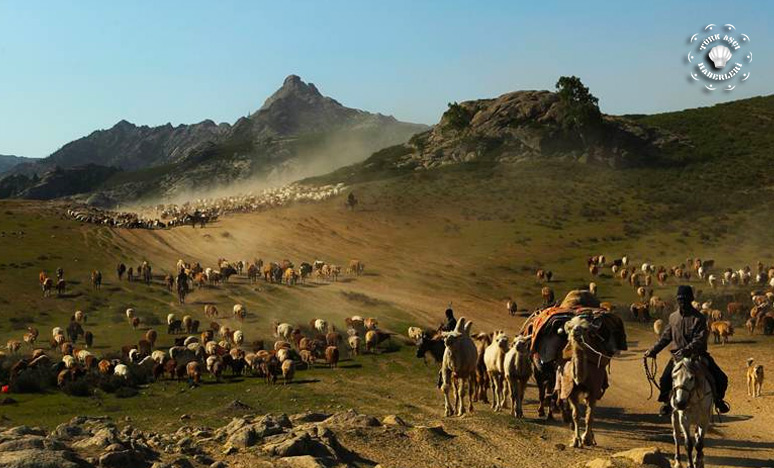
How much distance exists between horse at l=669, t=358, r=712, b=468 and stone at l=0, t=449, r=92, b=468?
30.4 ft

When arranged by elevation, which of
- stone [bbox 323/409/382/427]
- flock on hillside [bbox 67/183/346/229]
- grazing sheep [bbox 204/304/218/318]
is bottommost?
grazing sheep [bbox 204/304/218/318]

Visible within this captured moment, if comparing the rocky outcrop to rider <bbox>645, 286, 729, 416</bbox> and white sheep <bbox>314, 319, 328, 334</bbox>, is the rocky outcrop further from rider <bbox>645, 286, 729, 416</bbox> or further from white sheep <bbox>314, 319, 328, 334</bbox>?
rider <bbox>645, 286, 729, 416</bbox>

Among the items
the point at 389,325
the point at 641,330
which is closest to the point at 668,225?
the point at 641,330

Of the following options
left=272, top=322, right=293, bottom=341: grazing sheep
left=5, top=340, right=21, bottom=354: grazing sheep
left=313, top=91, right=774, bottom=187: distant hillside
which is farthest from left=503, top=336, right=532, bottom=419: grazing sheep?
left=313, top=91, right=774, bottom=187: distant hillside

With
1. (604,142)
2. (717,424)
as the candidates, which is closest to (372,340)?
(717,424)

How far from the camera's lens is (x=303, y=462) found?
11.7 m

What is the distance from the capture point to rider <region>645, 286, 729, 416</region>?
11.4 meters

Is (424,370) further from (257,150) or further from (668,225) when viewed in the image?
(257,150)

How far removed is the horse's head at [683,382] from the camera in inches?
434

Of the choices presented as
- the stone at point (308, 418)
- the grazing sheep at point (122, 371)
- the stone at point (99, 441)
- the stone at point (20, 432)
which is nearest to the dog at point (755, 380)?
the stone at point (308, 418)

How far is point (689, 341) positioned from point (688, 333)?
0.16 metres

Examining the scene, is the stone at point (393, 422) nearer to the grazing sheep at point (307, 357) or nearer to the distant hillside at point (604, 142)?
the grazing sheep at point (307, 357)

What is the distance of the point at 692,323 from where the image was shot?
11.5 meters

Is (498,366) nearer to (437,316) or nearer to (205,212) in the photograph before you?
(437,316)
